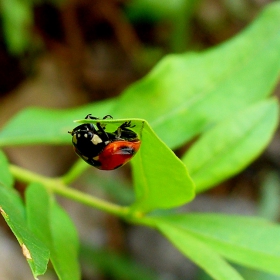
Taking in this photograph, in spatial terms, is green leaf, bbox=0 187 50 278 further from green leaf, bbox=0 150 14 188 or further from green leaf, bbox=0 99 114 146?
green leaf, bbox=0 99 114 146

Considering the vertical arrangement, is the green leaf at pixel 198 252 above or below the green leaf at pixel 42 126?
below

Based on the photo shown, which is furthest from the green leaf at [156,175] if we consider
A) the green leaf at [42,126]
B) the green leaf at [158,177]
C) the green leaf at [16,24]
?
the green leaf at [16,24]

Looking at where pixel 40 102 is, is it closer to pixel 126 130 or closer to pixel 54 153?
pixel 54 153

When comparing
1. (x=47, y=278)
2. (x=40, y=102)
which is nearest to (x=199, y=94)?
(x=47, y=278)

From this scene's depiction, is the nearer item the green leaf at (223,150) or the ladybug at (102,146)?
the ladybug at (102,146)

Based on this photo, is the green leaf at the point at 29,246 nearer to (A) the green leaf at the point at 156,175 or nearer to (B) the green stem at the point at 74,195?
(A) the green leaf at the point at 156,175

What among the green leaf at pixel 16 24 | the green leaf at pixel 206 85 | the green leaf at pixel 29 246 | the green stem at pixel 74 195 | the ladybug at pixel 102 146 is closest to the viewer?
the green leaf at pixel 29 246

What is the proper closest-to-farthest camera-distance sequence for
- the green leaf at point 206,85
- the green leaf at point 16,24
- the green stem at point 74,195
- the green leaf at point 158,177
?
1. the green leaf at point 158,177
2. the green stem at point 74,195
3. the green leaf at point 206,85
4. the green leaf at point 16,24
